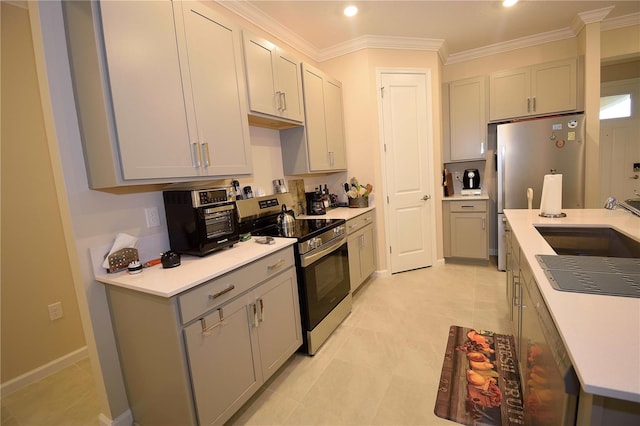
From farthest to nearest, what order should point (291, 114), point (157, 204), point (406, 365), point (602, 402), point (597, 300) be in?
point (291, 114)
point (406, 365)
point (157, 204)
point (597, 300)
point (602, 402)

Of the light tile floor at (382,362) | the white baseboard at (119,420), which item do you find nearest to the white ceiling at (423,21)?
the light tile floor at (382,362)

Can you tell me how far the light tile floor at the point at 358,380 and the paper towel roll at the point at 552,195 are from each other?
3.23ft

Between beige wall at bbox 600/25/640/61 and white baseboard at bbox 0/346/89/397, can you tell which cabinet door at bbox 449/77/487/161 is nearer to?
beige wall at bbox 600/25/640/61

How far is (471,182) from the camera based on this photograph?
3955 mm

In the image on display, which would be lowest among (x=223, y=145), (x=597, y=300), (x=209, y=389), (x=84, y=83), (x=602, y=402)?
(x=209, y=389)

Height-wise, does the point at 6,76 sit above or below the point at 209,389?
above

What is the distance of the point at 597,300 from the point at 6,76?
10.8 feet

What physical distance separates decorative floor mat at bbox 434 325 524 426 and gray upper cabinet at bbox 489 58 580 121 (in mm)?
2762

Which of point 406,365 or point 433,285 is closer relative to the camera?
point 406,365

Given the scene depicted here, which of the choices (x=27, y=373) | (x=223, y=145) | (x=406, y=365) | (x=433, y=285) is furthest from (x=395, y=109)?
(x=27, y=373)

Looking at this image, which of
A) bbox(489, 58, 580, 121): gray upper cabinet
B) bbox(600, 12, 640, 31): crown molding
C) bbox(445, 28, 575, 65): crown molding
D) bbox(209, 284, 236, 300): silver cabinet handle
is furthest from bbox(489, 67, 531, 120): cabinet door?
bbox(209, 284, 236, 300): silver cabinet handle

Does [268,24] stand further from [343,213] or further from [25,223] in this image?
[25,223]

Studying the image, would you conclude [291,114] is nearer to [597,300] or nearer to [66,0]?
[66,0]

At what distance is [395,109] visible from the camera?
343cm
